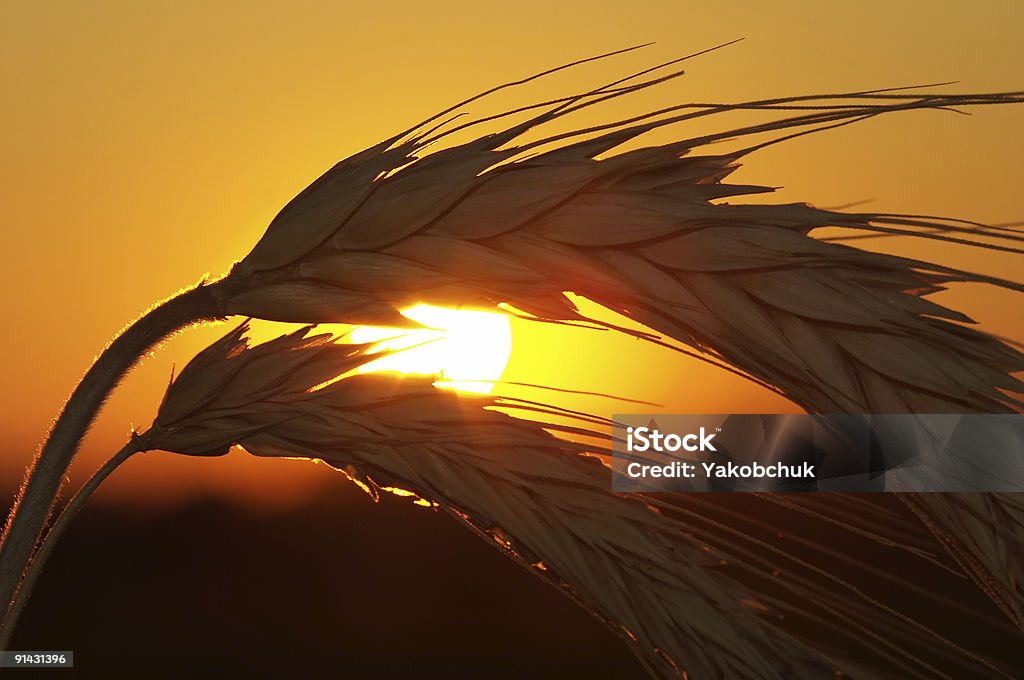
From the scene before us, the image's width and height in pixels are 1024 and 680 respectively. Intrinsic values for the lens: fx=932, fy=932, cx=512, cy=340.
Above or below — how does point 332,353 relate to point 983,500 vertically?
above

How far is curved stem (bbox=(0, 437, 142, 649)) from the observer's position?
0.97 m

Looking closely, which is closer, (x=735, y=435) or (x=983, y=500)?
(x=983, y=500)

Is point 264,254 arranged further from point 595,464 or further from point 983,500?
point 983,500

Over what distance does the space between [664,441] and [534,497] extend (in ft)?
0.46

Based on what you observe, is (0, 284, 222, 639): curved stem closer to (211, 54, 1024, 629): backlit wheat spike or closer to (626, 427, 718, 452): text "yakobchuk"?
Result: (211, 54, 1024, 629): backlit wheat spike

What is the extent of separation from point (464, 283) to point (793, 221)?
31 cm

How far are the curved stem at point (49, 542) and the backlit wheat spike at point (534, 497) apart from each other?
5cm

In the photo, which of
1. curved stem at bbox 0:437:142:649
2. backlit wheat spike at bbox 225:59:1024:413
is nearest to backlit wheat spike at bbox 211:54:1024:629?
backlit wheat spike at bbox 225:59:1024:413

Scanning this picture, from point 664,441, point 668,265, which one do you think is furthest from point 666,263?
point 664,441

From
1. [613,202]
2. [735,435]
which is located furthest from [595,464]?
[613,202]

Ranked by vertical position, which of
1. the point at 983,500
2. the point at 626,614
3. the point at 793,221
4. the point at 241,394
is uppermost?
the point at 793,221

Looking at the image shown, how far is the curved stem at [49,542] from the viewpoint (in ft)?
3.18

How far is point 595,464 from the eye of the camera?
3.05ft

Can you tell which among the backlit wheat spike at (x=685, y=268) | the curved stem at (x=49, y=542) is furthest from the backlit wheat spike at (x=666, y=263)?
the curved stem at (x=49, y=542)
